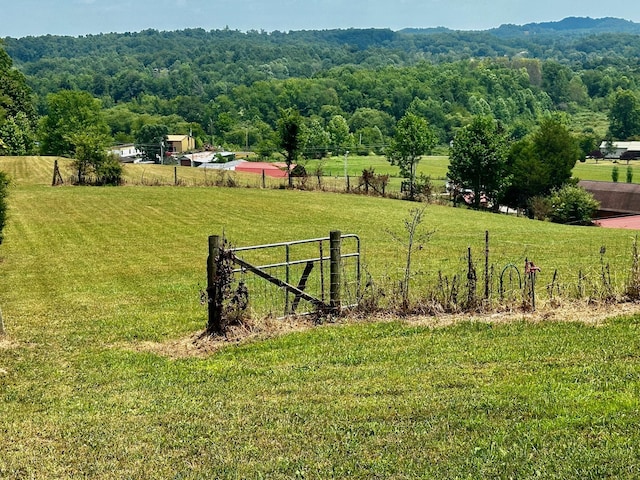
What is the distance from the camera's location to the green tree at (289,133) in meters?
50.5

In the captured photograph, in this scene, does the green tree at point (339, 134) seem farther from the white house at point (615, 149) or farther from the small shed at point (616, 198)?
the small shed at point (616, 198)

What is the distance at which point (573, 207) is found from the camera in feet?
171

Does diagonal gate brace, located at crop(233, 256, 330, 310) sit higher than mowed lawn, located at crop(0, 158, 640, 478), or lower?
higher

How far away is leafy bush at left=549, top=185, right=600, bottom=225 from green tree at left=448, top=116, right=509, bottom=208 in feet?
28.5

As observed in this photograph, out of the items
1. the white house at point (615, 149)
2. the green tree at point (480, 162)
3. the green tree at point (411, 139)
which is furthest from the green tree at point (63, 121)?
the white house at point (615, 149)

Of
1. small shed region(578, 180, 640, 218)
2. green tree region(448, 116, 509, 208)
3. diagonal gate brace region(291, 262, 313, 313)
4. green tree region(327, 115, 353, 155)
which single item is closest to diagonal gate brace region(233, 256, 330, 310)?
diagonal gate brace region(291, 262, 313, 313)

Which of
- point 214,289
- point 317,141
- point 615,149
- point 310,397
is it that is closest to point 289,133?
point 214,289

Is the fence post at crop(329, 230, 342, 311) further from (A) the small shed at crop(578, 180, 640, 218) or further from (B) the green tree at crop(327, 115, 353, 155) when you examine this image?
(B) the green tree at crop(327, 115, 353, 155)

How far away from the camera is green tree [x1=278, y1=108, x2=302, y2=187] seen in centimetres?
5050

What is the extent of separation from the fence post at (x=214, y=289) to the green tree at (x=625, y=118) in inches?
6449

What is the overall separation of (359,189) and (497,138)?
2306 cm

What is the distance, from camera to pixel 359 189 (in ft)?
154

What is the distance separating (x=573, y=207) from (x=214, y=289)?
46312mm

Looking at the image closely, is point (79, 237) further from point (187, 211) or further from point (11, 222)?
point (187, 211)
